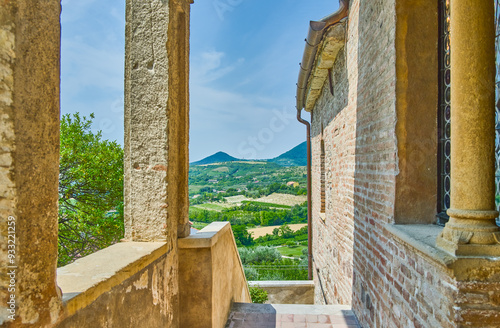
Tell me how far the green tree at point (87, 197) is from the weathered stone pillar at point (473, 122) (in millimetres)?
6703

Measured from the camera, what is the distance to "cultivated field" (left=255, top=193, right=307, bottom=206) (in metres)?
22.4

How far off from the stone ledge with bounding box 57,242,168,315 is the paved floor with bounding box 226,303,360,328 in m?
1.61

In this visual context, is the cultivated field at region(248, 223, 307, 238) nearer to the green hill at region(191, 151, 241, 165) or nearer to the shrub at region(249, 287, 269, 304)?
the green hill at region(191, 151, 241, 165)

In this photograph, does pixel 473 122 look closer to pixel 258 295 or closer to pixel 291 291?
pixel 258 295

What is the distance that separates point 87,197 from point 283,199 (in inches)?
669

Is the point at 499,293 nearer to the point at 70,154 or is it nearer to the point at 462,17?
the point at 462,17

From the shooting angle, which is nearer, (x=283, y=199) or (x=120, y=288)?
(x=120, y=288)

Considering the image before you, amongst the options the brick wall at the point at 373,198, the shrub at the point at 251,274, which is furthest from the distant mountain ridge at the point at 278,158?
the brick wall at the point at 373,198

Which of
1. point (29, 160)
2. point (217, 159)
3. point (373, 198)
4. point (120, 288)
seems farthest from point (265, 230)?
point (29, 160)

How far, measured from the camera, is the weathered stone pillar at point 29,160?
0.97 metres

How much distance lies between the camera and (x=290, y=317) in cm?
336

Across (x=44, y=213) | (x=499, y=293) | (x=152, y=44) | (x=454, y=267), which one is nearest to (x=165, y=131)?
(x=152, y=44)

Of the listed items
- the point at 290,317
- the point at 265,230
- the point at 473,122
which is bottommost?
the point at 265,230

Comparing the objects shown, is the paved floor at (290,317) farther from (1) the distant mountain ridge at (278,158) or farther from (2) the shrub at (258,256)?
(1) the distant mountain ridge at (278,158)
